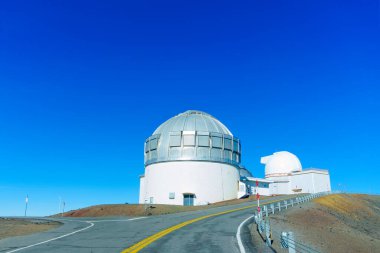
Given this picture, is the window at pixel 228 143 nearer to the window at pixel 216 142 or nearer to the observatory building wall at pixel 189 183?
the window at pixel 216 142

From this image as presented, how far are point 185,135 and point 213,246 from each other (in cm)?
3890

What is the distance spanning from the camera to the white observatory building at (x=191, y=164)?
159 ft

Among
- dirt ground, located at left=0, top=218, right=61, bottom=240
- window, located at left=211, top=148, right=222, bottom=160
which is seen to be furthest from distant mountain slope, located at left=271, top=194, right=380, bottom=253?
window, located at left=211, top=148, right=222, bottom=160

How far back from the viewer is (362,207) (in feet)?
156

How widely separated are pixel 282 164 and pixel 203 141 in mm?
35347

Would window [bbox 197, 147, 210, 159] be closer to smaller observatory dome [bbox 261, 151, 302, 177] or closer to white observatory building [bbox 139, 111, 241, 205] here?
white observatory building [bbox 139, 111, 241, 205]

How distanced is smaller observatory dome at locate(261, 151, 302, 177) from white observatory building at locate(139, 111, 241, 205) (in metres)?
27.3

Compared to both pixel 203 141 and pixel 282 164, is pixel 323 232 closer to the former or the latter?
pixel 203 141

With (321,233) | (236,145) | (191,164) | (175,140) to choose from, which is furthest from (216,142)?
(321,233)

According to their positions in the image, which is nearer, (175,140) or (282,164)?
(175,140)

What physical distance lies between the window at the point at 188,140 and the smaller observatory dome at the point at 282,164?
35.7 m

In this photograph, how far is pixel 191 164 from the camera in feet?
161

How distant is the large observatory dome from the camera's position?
50.0 meters

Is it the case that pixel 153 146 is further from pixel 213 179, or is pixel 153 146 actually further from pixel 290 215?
pixel 290 215
